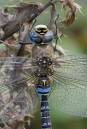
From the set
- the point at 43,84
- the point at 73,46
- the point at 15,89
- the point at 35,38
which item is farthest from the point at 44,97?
the point at 73,46

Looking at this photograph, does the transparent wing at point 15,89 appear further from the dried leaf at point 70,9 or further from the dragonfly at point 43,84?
the dried leaf at point 70,9

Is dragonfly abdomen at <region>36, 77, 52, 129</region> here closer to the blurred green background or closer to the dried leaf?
the blurred green background

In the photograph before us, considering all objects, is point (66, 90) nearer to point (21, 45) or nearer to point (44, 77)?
point (44, 77)

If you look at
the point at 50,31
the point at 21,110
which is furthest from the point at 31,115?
the point at 50,31

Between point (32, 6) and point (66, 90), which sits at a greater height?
point (32, 6)

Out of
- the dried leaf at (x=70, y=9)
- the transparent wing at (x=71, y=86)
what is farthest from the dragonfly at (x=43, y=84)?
the dried leaf at (x=70, y=9)

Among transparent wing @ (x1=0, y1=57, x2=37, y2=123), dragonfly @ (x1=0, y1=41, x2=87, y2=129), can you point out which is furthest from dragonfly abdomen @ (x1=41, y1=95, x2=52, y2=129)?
transparent wing @ (x1=0, y1=57, x2=37, y2=123)
